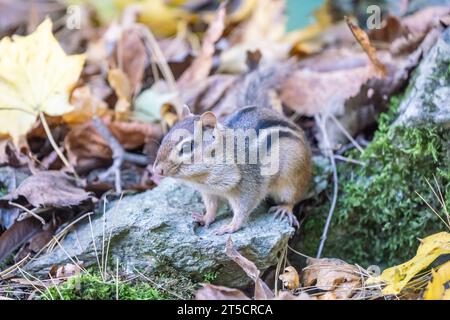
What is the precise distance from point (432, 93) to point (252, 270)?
1.57 meters

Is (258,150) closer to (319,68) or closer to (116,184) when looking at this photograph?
(116,184)

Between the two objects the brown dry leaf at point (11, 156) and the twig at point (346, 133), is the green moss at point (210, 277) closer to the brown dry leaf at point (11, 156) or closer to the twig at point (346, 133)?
the twig at point (346, 133)

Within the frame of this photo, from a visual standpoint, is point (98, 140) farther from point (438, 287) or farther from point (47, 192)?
point (438, 287)

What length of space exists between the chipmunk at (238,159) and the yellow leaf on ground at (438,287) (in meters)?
1.01

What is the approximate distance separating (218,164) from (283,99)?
1236 millimetres

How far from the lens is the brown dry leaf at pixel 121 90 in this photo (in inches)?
163

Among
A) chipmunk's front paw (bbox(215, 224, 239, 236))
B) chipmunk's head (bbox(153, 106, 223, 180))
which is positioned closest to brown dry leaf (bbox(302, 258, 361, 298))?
chipmunk's front paw (bbox(215, 224, 239, 236))

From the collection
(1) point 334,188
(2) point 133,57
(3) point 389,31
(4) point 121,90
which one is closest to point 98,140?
(4) point 121,90

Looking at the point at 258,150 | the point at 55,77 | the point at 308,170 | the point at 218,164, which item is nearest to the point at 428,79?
the point at 308,170

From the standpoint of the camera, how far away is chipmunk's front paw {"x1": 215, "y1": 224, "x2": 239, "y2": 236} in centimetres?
301

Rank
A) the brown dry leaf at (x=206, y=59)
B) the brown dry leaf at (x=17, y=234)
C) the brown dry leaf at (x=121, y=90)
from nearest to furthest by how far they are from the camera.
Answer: the brown dry leaf at (x=17, y=234) → the brown dry leaf at (x=121, y=90) → the brown dry leaf at (x=206, y=59)

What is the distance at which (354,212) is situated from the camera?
11.6ft

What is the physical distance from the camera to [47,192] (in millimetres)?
3238

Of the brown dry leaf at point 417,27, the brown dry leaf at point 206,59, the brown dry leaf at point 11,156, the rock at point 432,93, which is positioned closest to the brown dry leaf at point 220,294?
the rock at point 432,93
